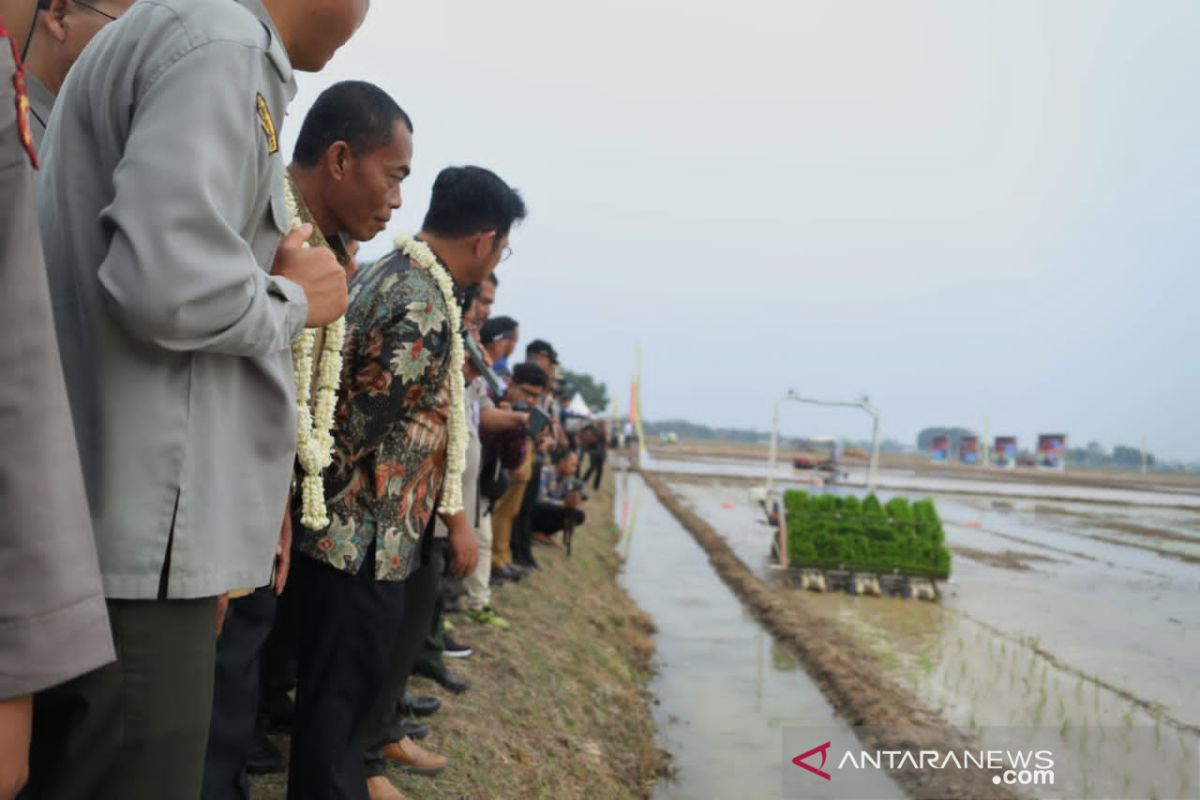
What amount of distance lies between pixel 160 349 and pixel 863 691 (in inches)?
249

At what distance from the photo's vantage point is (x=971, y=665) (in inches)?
306

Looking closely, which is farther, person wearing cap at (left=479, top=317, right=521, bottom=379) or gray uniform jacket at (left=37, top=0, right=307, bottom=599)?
person wearing cap at (left=479, top=317, right=521, bottom=379)

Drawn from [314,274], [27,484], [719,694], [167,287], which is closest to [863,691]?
[719,694]

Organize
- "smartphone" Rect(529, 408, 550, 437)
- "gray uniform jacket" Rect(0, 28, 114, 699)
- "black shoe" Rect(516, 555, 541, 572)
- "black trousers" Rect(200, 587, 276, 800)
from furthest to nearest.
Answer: "black shoe" Rect(516, 555, 541, 572), "smartphone" Rect(529, 408, 550, 437), "black trousers" Rect(200, 587, 276, 800), "gray uniform jacket" Rect(0, 28, 114, 699)

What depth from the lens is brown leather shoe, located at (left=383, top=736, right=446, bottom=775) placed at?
320 cm

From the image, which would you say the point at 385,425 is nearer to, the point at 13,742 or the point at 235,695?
the point at 235,695

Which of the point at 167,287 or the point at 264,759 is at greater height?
the point at 167,287

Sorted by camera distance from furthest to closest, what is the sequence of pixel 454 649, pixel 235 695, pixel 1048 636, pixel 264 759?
pixel 1048 636, pixel 454 649, pixel 264 759, pixel 235 695

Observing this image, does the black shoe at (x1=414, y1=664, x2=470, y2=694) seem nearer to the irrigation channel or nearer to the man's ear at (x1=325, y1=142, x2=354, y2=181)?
the irrigation channel

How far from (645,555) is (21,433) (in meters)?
13.1

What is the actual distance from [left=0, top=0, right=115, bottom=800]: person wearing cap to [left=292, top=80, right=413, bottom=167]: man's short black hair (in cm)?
136

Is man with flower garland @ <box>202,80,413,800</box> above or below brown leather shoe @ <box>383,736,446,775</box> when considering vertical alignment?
above

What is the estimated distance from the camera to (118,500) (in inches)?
46.0

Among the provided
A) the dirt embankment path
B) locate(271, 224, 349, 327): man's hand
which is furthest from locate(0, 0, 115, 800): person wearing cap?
the dirt embankment path
